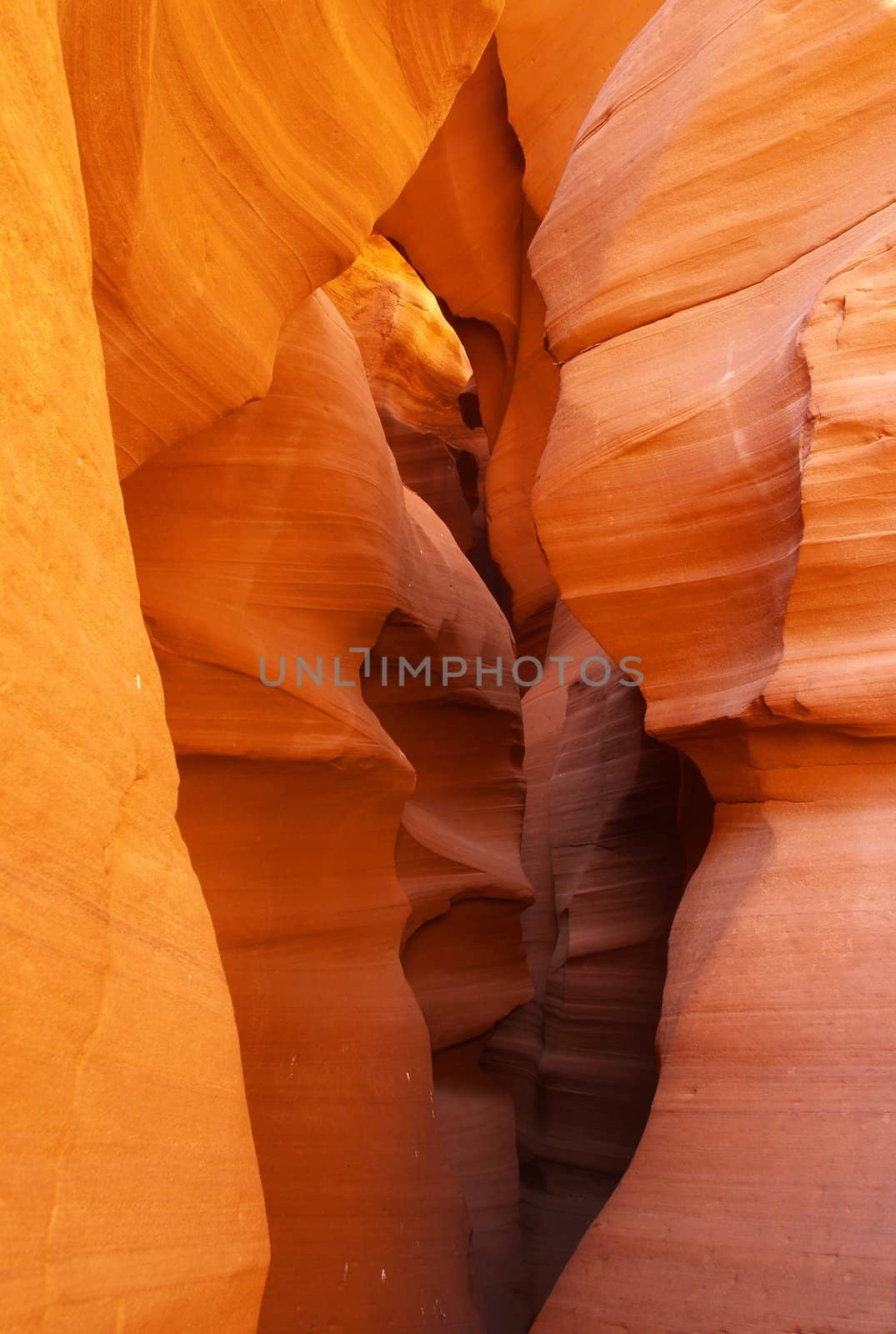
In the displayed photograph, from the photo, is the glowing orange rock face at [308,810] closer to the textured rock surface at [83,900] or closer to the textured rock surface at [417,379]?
the textured rock surface at [83,900]

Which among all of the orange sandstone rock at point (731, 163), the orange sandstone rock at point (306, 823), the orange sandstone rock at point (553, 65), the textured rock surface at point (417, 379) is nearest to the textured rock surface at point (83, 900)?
the orange sandstone rock at point (731, 163)

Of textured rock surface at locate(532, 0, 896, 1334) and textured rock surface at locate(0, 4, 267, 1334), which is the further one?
textured rock surface at locate(532, 0, 896, 1334)

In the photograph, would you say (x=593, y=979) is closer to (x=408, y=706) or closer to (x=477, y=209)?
(x=408, y=706)

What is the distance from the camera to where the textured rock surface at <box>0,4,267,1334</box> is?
1.32 metres

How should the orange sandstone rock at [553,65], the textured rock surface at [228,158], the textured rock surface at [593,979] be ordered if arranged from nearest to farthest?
the textured rock surface at [228,158] → the textured rock surface at [593,979] → the orange sandstone rock at [553,65]

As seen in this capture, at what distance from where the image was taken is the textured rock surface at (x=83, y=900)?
4.34 feet

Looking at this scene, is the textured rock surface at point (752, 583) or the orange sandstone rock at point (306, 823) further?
the orange sandstone rock at point (306, 823)

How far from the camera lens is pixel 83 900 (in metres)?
1.46

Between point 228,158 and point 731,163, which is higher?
point 228,158

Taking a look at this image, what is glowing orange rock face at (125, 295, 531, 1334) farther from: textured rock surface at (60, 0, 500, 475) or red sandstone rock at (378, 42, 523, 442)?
red sandstone rock at (378, 42, 523, 442)

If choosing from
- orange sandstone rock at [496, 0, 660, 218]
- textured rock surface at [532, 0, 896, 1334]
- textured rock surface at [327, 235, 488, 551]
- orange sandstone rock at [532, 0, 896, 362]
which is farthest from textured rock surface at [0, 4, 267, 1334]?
textured rock surface at [327, 235, 488, 551]

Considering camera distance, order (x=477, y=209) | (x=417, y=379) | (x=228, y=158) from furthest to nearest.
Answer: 1. (x=417, y=379)
2. (x=477, y=209)
3. (x=228, y=158)

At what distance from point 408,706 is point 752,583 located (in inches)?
113

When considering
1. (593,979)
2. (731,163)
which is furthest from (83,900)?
(593,979)
